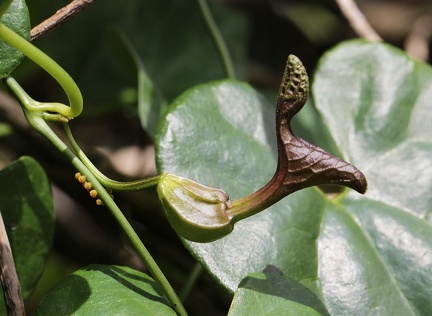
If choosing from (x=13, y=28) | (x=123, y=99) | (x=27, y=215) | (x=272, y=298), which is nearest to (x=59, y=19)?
(x=13, y=28)

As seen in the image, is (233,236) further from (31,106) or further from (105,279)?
(31,106)

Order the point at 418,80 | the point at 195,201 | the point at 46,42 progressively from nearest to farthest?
the point at 195,201 < the point at 418,80 < the point at 46,42

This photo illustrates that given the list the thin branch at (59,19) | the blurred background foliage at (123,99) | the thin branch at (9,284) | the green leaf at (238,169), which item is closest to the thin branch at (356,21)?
the blurred background foliage at (123,99)

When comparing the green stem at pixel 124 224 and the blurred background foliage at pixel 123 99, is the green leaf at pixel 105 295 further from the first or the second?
the blurred background foliage at pixel 123 99

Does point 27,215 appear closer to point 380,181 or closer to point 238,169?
point 238,169

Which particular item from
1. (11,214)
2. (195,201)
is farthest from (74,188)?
(195,201)

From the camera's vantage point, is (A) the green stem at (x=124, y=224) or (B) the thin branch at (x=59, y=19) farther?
(B) the thin branch at (x=59, y=19)
